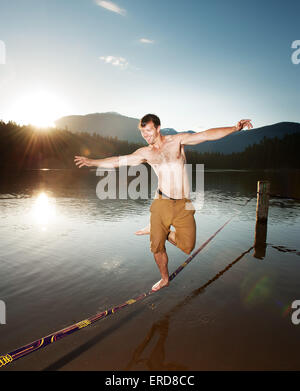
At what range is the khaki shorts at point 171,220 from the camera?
4523 millimetres

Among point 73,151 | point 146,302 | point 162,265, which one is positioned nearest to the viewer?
point 146,302

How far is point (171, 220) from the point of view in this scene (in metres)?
4.55

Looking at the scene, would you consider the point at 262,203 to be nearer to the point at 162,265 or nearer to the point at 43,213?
the point at 162,265

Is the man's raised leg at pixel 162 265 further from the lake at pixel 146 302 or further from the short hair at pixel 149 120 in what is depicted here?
the short hair at pixel 149 120

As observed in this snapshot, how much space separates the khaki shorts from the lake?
1.13m

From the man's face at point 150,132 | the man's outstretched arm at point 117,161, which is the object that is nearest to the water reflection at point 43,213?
the man's outstretched arm at point 117,161

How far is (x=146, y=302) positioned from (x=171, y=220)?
1575mm

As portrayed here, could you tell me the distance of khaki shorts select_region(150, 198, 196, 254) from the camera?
452 cm

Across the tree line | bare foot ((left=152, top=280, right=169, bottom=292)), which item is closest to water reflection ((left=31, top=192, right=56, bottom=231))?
bare foot ((left=152, top=280, right=169, bottom=292))

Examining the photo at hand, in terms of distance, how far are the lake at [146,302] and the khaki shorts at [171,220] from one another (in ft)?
3.72

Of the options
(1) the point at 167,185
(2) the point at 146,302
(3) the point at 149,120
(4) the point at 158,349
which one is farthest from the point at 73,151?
(4) the point at 158,349

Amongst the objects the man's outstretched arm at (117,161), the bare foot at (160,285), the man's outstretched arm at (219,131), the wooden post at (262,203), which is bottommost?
the bare foot at (160,285)

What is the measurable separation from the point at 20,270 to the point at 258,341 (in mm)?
5128

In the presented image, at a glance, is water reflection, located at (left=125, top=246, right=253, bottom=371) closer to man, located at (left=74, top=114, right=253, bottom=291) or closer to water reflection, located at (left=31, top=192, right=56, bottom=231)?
man, located at (left=74, top=114, right=253, bottom=291)
